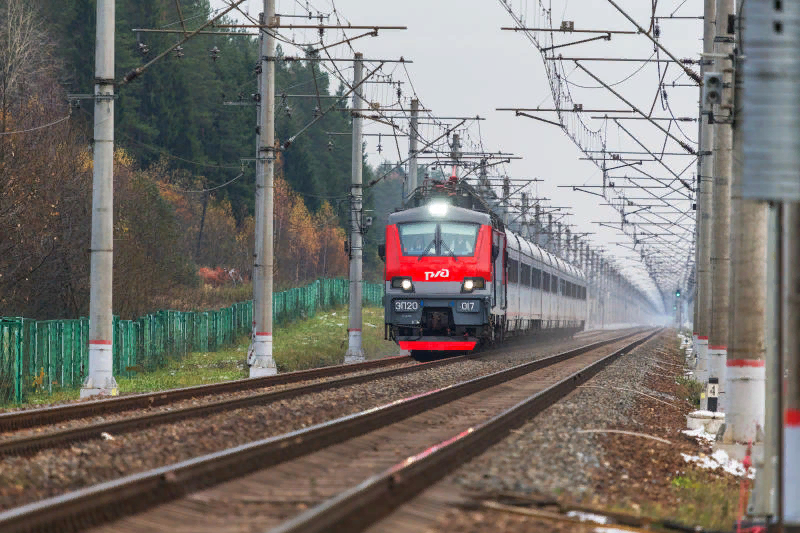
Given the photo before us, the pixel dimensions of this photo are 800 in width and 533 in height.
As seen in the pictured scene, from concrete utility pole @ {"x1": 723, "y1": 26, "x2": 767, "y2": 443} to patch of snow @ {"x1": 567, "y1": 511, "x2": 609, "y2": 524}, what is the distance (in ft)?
17.1

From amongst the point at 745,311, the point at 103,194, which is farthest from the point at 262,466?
the point at 103,194

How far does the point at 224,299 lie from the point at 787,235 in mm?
49311

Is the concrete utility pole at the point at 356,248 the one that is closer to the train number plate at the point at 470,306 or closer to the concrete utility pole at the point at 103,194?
the train number plate at the point at 470,306

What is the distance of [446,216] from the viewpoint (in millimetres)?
28906

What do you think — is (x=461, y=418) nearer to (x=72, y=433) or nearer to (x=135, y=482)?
(x=72, y=433)

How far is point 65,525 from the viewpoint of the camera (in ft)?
23.4

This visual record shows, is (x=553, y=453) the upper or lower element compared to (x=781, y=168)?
lower

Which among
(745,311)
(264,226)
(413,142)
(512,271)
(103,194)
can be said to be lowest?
(745,311)

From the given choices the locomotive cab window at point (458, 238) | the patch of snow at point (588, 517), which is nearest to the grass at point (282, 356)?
the locomotive cab window at point (458, 238)

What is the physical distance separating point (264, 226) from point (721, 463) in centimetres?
1504

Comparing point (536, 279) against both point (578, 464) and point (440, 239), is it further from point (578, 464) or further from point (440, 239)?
point (578, 464)

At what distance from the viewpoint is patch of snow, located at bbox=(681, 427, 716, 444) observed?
15.1 metres

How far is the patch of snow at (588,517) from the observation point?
25.9 ft

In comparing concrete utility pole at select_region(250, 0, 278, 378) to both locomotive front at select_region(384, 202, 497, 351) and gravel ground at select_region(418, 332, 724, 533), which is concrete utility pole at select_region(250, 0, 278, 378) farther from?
gravel ground at select_region(418, 332, 724, 533)
